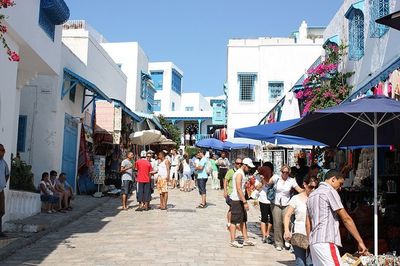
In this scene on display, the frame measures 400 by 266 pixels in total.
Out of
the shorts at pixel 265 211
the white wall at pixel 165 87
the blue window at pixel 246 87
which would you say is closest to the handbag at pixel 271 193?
the shorts at pixel 265 211

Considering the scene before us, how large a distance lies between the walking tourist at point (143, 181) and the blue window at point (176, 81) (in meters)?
45.2

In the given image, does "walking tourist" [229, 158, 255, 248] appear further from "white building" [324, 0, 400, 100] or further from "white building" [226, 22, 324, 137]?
"white building" [226, 22, 324, 137]

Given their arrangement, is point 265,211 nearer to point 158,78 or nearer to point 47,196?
point 47,196

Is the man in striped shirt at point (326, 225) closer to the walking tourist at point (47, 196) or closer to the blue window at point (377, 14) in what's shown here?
the blue window at point (377, 14)

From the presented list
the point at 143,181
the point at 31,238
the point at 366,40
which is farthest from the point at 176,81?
the point at 31,238

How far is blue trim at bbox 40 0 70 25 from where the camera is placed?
12914 millimetres

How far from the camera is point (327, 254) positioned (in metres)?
5.32

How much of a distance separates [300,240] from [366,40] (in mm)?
7842

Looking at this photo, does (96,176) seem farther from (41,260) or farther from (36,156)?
(41,260)

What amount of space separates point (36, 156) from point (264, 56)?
54.7 feet

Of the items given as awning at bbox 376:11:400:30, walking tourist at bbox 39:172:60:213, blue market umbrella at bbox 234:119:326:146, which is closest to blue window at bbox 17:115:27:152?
walking tourist at bbox 39:172:60:213

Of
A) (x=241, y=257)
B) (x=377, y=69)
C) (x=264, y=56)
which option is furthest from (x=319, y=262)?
(x=264, y=56)

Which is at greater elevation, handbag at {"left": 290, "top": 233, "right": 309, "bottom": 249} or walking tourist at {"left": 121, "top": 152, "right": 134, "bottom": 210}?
walking tourist at {"left": 121, "top": 152, "right": 134, "bottom": 210}

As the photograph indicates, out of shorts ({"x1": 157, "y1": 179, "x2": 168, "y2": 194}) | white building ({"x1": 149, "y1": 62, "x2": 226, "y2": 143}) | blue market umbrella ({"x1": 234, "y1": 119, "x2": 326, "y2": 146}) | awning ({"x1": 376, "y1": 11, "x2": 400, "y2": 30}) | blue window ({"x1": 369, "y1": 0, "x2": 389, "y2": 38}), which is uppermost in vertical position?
white building ({"x1": 149, "y1": 62, "x2": 226, "y2": 143})
